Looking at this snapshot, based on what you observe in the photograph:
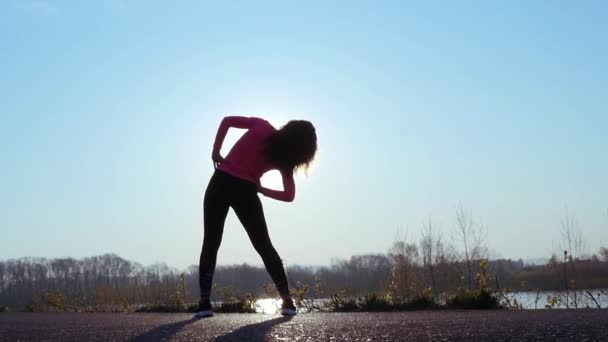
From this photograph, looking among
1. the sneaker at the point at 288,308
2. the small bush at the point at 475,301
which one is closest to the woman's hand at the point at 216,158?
the sneaker at the point at 288,308

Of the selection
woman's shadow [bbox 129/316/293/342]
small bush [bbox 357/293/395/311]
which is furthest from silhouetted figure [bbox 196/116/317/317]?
woman's shadow [bbox 129/316/293/342]

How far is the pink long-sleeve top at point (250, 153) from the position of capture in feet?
16.9

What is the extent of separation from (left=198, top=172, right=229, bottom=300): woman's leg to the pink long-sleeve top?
0.17m

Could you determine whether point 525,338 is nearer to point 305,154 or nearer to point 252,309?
point 305,154

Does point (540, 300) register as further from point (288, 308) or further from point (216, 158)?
point (216, 158)

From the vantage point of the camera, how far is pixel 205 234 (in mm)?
5164

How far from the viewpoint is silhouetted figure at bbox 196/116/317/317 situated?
202 inches

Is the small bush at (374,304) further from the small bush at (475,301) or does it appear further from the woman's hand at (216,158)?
the woman's hand at (216,158)

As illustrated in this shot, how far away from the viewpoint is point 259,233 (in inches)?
206

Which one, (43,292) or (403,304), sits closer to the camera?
(403,304)

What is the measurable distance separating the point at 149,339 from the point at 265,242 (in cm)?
227

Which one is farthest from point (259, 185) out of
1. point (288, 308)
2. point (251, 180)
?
point (288, 308)

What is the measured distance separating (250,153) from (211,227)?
2.17 ft

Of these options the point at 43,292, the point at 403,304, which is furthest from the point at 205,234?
the point at 43,292
